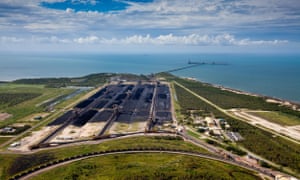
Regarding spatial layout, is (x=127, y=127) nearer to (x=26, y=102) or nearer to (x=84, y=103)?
(x=84, y=103)

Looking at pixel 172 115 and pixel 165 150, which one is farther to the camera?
pixel 172 115

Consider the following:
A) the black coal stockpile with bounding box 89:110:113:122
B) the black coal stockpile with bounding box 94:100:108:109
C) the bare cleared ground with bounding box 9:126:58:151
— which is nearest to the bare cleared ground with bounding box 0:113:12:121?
the bare cleared ground with bounding box 9:126:58:151

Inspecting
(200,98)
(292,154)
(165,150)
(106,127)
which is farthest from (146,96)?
(292,154)

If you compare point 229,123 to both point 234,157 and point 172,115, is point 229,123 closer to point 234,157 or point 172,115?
point 172,115

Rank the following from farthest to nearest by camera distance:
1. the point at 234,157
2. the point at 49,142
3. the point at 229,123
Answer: the point at 229,123, the point at 49,142, the point at 234,157

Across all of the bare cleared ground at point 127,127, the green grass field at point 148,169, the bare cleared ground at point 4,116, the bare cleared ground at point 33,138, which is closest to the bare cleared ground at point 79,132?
the bare cleared ground at point 33,138

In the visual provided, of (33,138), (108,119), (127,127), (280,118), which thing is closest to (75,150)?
(33,138)
